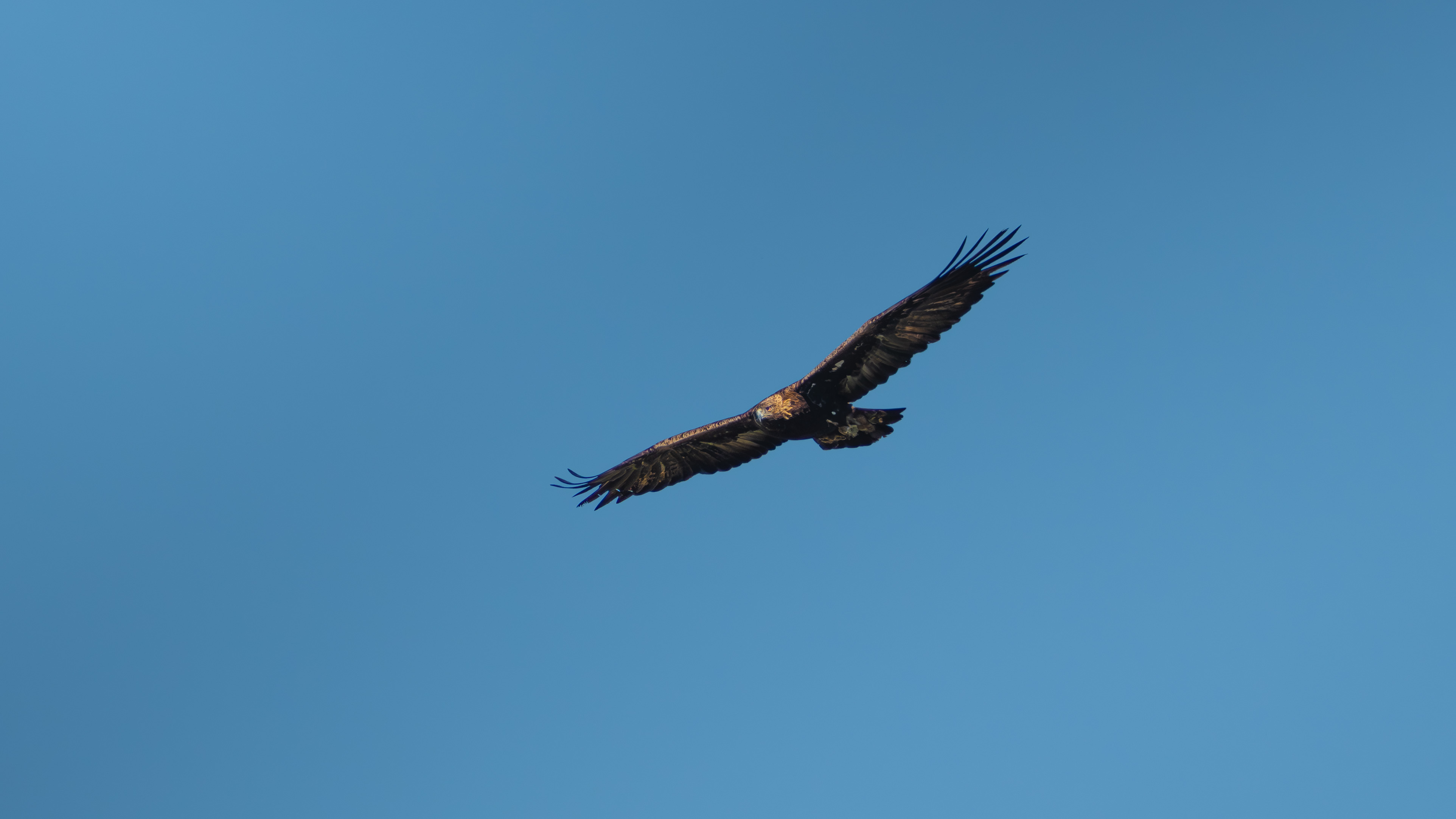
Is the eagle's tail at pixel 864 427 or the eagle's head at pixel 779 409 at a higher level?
the eagle's head at pixel 779 409

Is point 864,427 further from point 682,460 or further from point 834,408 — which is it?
point 682,460

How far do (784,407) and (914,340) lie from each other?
2.73 metres

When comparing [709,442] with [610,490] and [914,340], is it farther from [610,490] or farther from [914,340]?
[914,340]

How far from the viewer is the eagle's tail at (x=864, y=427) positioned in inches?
730

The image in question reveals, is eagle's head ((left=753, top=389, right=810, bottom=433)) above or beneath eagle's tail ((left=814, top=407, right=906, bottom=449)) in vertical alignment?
above

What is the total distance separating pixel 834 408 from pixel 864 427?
2.24ft

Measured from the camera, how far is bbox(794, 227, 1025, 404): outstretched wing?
56.3ft

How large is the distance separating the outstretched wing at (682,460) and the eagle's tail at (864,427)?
1458 mm

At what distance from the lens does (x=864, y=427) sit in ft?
61.0

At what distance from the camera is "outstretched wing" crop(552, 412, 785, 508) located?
19.8 metres

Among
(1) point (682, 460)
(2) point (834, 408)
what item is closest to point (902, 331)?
(2) point (834, 408)

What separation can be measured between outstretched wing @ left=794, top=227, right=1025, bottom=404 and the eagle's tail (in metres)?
0.39

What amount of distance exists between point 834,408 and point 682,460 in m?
3.81

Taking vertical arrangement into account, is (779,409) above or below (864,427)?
above
